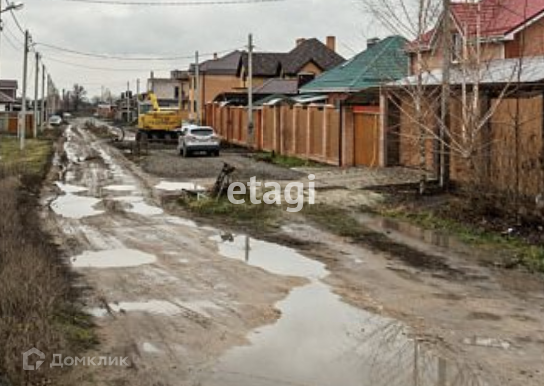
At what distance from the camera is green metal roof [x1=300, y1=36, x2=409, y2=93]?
38.0 metres

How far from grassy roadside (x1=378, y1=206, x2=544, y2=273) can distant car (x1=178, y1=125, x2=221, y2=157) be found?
2173cm

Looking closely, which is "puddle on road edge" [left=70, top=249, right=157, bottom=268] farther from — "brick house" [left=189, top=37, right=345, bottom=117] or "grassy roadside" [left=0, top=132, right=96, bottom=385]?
"brick house" [left=189, top=37, right=345, bottom=117]

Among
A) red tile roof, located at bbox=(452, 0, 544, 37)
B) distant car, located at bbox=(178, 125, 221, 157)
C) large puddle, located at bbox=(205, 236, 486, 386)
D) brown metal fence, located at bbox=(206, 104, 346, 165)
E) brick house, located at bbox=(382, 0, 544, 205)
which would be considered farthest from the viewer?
distant car, located at bbox=(178, 125, 221, 157)

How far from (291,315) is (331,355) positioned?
5.02 ft

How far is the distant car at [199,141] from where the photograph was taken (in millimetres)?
38531

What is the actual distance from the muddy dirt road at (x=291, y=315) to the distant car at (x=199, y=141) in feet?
79.1

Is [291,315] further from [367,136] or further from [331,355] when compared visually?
[367,136]

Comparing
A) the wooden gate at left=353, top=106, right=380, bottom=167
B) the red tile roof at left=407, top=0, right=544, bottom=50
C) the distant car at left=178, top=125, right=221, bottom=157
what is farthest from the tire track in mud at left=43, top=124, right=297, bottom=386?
the distant car at left=178, top=125, right=221, bottom=157

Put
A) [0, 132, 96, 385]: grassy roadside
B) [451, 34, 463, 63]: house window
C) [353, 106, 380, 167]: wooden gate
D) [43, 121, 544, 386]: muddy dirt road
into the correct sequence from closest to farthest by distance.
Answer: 1. [0, 132, 96, 385]: grassy roadside
2. [43, 121, 544, 386]: muddy dirt road
3. [451, 34, 463, 63]: house window
4. [353, 106, 380, 167]: wooden gate

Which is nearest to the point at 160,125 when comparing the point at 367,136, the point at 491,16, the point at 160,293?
the point at 367,136

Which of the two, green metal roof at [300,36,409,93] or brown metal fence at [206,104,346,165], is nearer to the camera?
brown metal fence at [206,104,346,165]

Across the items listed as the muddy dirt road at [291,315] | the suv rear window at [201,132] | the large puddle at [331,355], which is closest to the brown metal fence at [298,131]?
the suv rear window at [201,132]

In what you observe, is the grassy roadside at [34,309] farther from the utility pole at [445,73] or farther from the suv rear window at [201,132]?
the suv rear window at [201,132]

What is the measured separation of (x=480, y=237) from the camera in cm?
Result: 1373
